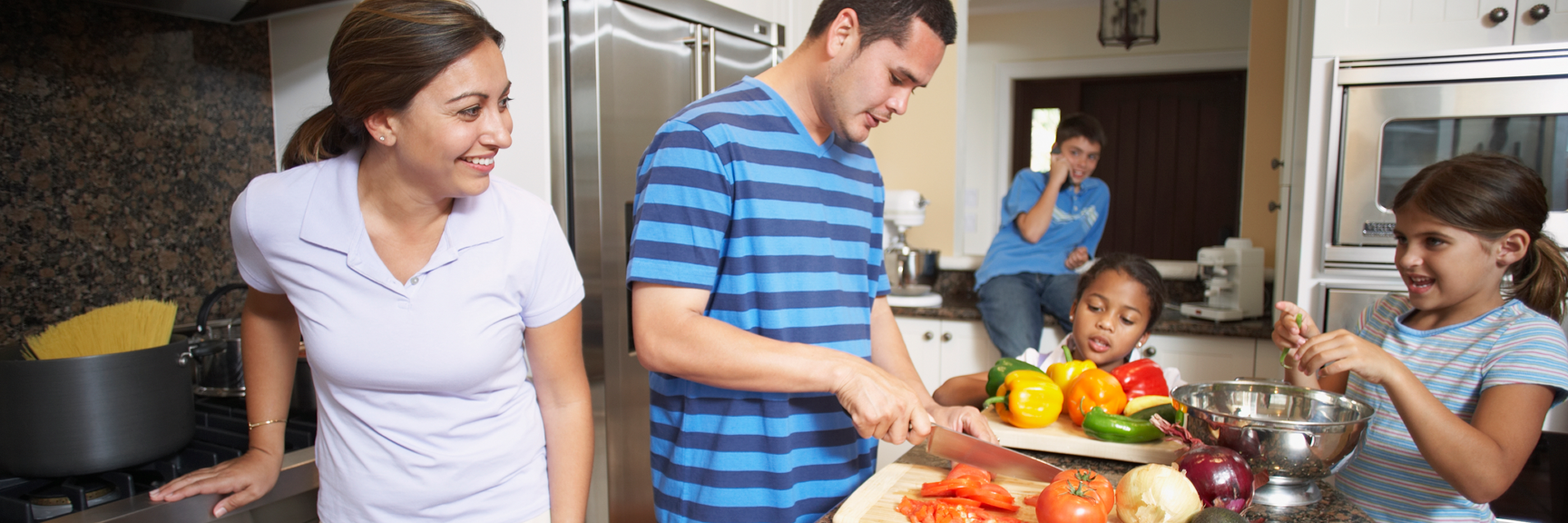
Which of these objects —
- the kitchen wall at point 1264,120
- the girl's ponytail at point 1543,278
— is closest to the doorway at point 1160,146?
the kitchen wall at point 1264,120

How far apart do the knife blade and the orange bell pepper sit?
0.32 meters

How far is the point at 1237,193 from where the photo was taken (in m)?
5.58

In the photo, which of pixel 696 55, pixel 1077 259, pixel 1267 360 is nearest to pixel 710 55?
pixel 696 55

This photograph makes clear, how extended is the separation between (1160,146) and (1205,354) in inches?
137

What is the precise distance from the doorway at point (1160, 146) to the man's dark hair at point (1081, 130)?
2638 mm

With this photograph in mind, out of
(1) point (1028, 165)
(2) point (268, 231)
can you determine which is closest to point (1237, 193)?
(1) point (1028, 165)

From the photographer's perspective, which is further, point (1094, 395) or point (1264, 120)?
point (1264, 120)

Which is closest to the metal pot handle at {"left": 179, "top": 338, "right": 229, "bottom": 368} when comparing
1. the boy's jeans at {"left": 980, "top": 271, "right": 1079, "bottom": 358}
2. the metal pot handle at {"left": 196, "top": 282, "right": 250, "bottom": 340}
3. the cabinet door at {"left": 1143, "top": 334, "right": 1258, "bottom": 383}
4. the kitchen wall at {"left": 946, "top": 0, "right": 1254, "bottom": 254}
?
the metal pot handle at {"left": 196, "top": 282, "right": 250, "bottom": 340}

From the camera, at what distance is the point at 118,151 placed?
1710mm

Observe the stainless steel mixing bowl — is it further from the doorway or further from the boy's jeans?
the doorway

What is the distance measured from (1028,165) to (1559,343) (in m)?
4.96

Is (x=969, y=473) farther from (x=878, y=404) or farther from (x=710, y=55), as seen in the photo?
(x=710, y=55)

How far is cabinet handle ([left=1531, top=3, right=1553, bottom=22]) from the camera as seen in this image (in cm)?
207

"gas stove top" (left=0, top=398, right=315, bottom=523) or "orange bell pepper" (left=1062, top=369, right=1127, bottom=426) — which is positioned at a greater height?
"orange bell pepper" (left=1062, top=369, right=1127, bottom=426)
